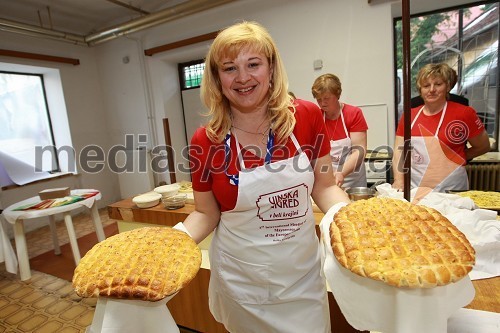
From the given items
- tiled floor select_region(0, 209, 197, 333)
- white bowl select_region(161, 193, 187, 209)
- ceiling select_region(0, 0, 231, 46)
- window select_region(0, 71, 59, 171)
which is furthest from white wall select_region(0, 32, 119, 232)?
white bowl select_region(161, 193, 187, 209)

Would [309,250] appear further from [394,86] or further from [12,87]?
[12,87]

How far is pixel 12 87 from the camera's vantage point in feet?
15.3

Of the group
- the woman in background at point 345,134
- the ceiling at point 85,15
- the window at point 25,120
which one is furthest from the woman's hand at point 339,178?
the window at point 25,120

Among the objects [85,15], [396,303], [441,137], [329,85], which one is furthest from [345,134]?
[85,15]

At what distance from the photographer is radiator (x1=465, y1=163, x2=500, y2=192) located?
234 centimetres

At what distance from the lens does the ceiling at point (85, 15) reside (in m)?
3.96

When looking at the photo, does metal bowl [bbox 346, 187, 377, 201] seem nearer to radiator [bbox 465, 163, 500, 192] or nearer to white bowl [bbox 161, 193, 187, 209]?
white bowl [bbox 161, 193, 187, 209]

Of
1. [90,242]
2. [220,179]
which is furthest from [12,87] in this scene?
[220,179]

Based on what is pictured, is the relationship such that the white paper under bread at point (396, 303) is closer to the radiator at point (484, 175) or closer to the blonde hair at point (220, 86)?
the blonde hair at point (220, 86)

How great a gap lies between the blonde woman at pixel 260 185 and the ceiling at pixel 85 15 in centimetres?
315

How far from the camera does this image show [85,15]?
4809 millimetres

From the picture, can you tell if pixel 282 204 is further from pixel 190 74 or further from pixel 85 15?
pixel 85 15

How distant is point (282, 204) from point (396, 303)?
50 centimetres

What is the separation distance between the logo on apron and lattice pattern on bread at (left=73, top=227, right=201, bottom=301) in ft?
0.91
